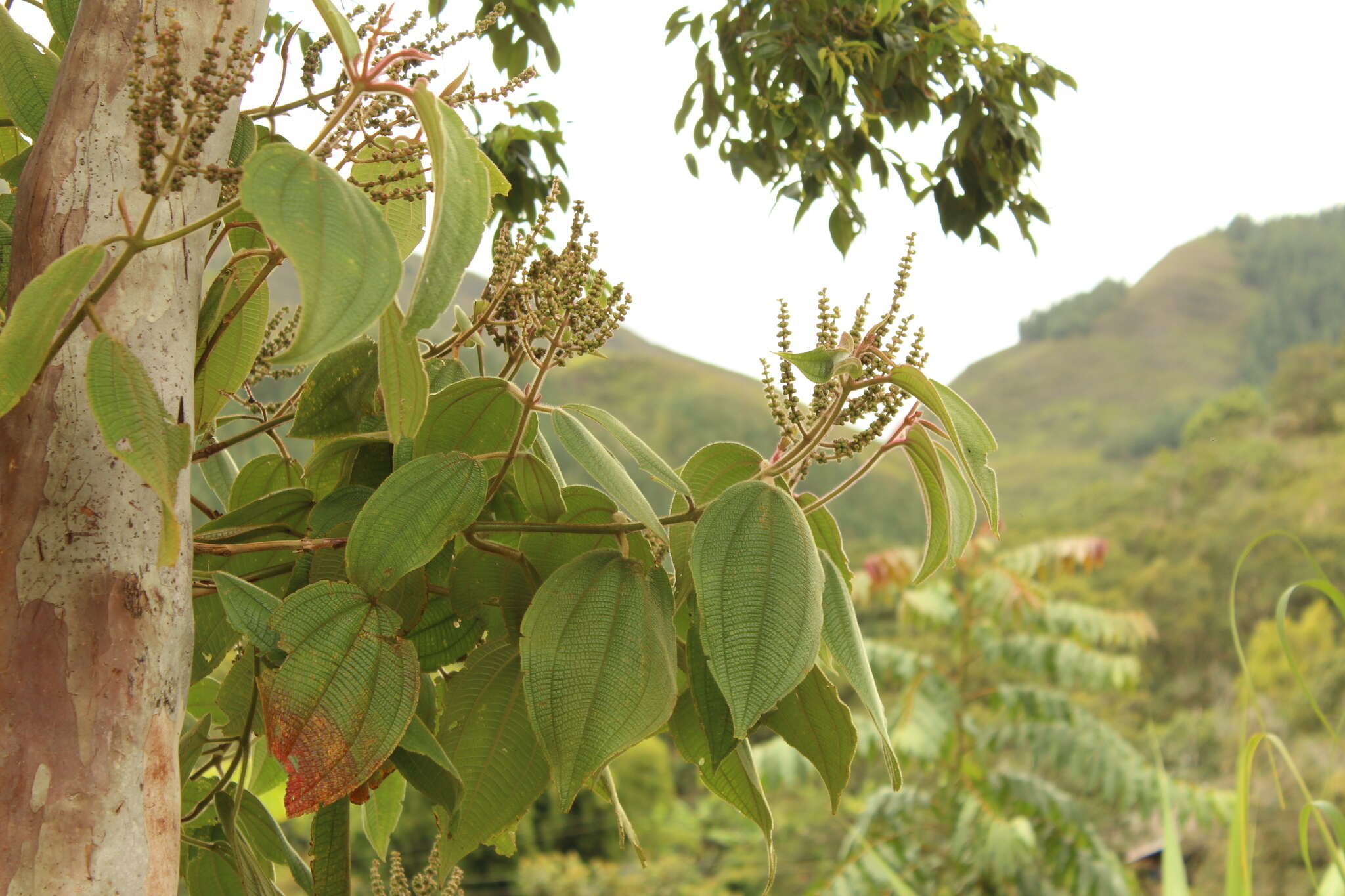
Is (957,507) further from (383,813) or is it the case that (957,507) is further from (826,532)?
(383,813)

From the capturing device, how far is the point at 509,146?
3.96 feet

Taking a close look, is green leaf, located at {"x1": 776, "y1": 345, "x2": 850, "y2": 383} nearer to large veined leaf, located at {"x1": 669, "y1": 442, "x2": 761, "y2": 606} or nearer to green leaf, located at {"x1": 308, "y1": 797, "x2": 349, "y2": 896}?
large veined leaf, located at {"x1": 669, "y1": 442, "x2": 761, "y2": 606}

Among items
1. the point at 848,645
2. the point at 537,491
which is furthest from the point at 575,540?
the point at 848,645

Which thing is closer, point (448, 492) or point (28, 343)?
point (28, 343)

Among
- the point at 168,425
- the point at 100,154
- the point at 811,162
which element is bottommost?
the point at 168,425

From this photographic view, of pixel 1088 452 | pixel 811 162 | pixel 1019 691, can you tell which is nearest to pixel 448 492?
pixel 811 162

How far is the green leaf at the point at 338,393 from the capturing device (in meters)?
0.53

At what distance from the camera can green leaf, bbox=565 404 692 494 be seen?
0.46m

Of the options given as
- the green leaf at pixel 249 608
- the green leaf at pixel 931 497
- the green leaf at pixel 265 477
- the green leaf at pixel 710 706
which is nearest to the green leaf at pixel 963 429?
the green leaf at pixel 931 497

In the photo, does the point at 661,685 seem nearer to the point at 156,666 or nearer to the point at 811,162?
the point at 156,666

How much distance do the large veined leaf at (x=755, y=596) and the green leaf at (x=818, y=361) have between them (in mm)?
51

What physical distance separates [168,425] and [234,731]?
24 cm

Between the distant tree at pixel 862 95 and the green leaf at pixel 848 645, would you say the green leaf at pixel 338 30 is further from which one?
the distant tree at pixel 862 95

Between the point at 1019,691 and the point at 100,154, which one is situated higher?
the point at 100,154
